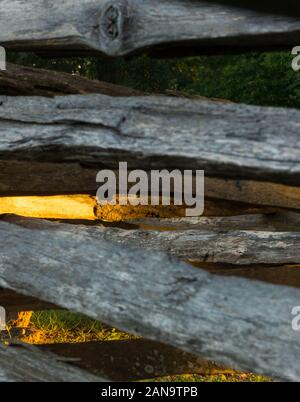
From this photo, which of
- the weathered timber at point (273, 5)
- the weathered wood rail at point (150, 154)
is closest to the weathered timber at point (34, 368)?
the weathered wood rail at point (150, 154)

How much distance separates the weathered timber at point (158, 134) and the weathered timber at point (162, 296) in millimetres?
296

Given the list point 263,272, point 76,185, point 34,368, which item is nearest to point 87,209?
point 76,185

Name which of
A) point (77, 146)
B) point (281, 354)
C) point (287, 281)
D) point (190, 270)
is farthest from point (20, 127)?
point (287, 281)

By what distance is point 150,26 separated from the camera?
7.30 ft

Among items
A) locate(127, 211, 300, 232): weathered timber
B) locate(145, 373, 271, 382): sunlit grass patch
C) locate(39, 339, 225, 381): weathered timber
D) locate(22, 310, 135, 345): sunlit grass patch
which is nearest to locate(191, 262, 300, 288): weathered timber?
locate(127, 211, 300, 232): weathered timber

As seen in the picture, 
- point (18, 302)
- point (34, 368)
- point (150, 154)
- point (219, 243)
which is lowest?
point (18, 302)

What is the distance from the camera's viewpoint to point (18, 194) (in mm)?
3324

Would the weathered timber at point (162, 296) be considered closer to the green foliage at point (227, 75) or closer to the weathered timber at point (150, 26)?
the weathered timber at point (150, 26)

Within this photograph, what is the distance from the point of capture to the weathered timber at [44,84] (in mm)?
3066

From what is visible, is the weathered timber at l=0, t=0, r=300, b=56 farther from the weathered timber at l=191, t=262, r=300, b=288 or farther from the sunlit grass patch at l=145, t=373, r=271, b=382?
the sunlit grass patch at l=145, t=373, r=271, b=382

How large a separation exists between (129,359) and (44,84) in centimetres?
131

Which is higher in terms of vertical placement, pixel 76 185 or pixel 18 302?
pixel 76 185

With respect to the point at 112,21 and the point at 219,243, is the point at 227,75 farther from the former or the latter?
the point at 112,21
